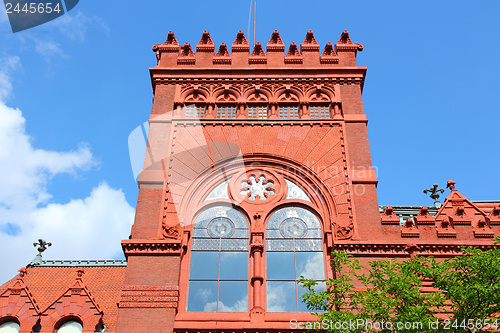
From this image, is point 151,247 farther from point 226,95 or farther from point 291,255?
point 226,95

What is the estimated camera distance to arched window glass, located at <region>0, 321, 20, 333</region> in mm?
18188

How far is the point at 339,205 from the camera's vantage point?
1919cm

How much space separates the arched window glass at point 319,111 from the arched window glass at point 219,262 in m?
4.94

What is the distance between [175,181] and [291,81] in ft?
20.1

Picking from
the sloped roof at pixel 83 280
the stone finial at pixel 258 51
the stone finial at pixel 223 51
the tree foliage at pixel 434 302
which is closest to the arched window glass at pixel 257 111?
the stone finial at pixel 258 51

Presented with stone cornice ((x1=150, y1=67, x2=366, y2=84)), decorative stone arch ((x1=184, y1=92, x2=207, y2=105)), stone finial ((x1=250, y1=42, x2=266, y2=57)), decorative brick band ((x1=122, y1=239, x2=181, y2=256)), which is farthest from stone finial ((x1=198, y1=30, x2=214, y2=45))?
decorative brick band ((x1=122, y1=239, x2=181, y2=256))

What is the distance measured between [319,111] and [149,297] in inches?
366

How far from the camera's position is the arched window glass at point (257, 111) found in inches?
864

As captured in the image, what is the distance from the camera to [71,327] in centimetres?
1825

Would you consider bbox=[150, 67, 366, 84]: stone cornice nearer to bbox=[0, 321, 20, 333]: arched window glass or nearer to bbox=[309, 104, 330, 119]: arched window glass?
bbox=[309, 104, 330, 119]: arched window glass

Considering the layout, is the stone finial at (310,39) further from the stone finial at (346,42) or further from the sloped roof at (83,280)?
the sloped roof at (83,280)

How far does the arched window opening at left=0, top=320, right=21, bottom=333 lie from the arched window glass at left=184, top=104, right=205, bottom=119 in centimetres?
888

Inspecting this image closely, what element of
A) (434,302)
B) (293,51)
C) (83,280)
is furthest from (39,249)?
(434,302)

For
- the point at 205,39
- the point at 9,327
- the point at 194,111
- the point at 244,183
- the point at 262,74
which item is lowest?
the point at 9,327
